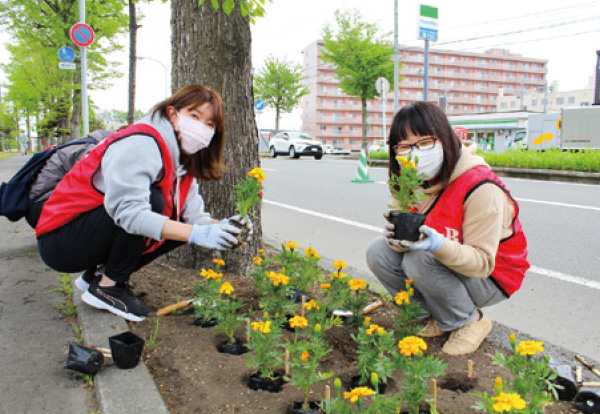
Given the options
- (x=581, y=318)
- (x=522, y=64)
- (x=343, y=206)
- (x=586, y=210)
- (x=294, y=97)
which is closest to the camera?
(x=581, y=318)

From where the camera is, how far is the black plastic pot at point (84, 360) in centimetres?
186

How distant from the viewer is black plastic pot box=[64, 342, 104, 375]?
1864 mm

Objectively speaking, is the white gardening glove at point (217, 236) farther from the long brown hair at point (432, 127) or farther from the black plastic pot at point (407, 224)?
the long brown hair at point (432, 127)

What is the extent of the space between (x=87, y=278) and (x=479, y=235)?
2.18m

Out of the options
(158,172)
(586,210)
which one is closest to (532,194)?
(586,210)

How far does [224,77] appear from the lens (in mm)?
3133

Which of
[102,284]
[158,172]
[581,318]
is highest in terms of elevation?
[158,172]

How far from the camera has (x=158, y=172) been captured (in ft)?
7.21

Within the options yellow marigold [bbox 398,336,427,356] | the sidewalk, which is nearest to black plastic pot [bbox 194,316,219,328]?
the sidewalk

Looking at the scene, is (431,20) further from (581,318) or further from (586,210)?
(581,318)

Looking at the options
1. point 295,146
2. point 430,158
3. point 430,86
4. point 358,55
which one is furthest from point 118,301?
point 430,86

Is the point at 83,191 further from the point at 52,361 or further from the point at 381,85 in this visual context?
the point at 381,85

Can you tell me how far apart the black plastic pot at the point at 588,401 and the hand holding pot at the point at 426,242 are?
691mm

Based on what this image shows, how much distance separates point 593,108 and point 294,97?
1001 inches
